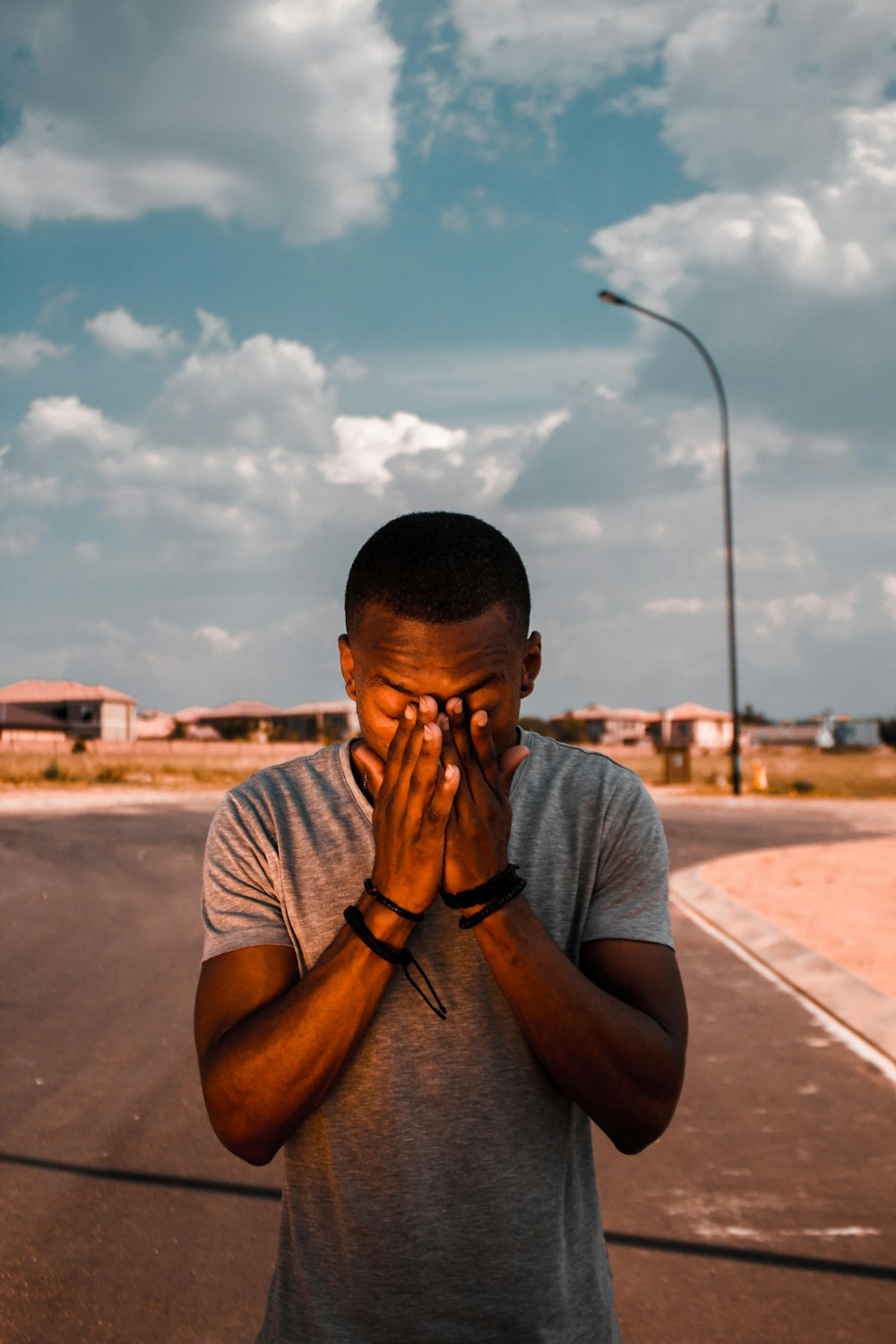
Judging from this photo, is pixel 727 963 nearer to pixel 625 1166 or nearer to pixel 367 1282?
pixel 625 1166

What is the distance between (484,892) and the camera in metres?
1.67

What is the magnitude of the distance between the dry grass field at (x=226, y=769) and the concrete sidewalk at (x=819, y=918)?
20.0 m

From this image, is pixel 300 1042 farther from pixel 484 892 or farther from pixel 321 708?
pixel 321 708

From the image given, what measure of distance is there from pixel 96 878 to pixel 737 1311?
471 inches

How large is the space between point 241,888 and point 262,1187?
3643 millimetres

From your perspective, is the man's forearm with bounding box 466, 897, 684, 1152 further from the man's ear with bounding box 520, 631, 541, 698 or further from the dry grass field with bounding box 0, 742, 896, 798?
the dry grass field with bounding box 0, 742, 896, 798

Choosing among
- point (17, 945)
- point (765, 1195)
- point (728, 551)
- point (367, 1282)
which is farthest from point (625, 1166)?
point (728, 551)

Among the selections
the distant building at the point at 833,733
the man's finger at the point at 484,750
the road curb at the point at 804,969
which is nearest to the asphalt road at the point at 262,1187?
the road curb at the point at 804,969

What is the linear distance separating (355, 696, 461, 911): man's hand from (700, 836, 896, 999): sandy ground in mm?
7636

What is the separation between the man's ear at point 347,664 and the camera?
6.58 feet

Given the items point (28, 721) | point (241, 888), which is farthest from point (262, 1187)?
point (28, 721)

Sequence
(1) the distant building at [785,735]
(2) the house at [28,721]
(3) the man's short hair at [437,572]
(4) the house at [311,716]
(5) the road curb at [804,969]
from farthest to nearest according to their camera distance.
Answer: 1. (4) the house at [311,716]
2. (2) the house at [28,721]
3. (1) the distant building at [785,735]
4. (5) the road curb at [804,969]
5. (3) the man's short hair at [437,572]

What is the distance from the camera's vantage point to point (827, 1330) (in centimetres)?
372

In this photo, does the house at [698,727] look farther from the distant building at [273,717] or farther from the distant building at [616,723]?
the distant building at [273,717]
